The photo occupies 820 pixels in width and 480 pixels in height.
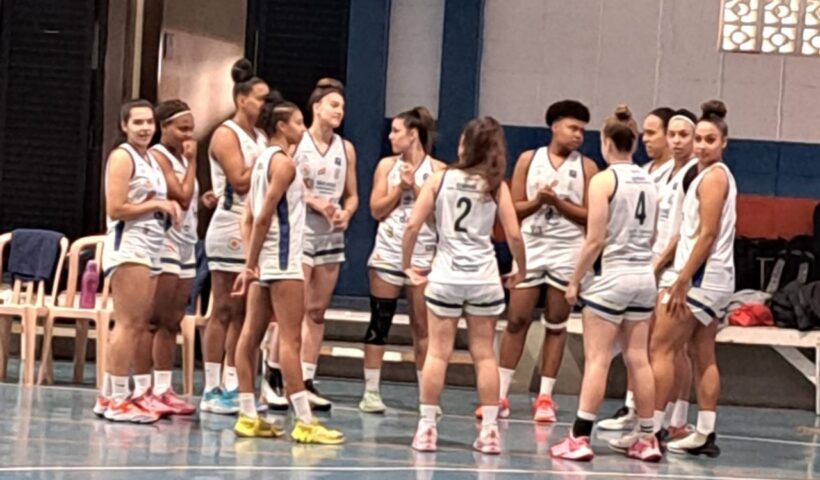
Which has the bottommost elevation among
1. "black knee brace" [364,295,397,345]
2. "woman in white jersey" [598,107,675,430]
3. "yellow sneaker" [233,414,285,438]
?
"yellow sneaker" [233,414,285,438]

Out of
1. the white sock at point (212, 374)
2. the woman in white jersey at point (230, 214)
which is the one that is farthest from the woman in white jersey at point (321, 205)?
the white sock at point (212, 374)

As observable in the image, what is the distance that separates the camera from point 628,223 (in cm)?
725

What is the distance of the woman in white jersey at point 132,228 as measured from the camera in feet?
24.8

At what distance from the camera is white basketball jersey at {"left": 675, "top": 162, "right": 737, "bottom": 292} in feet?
24.2

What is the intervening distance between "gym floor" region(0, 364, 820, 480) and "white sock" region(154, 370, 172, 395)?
25cm

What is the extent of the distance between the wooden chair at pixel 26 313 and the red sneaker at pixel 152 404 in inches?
59.7

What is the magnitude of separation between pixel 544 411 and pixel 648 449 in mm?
1299

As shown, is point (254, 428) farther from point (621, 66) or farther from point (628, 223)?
point (621, 66)

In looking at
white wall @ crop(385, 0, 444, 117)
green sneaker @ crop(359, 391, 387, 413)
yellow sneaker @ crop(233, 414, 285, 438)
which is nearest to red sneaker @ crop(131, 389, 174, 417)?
yellow sneaker @ crop(233, 414, 285, 438)

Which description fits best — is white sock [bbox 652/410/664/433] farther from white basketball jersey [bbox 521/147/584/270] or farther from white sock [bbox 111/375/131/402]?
white sock [bbox 111/375/131/402]

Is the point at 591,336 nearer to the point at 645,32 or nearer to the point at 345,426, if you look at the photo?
the point at 345,426

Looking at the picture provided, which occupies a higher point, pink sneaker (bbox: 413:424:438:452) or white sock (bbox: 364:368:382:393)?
white sock (bbox: 364:368:382:393)

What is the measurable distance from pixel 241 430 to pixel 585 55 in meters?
4.89

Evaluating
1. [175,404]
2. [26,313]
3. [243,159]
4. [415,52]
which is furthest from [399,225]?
[415,52]
